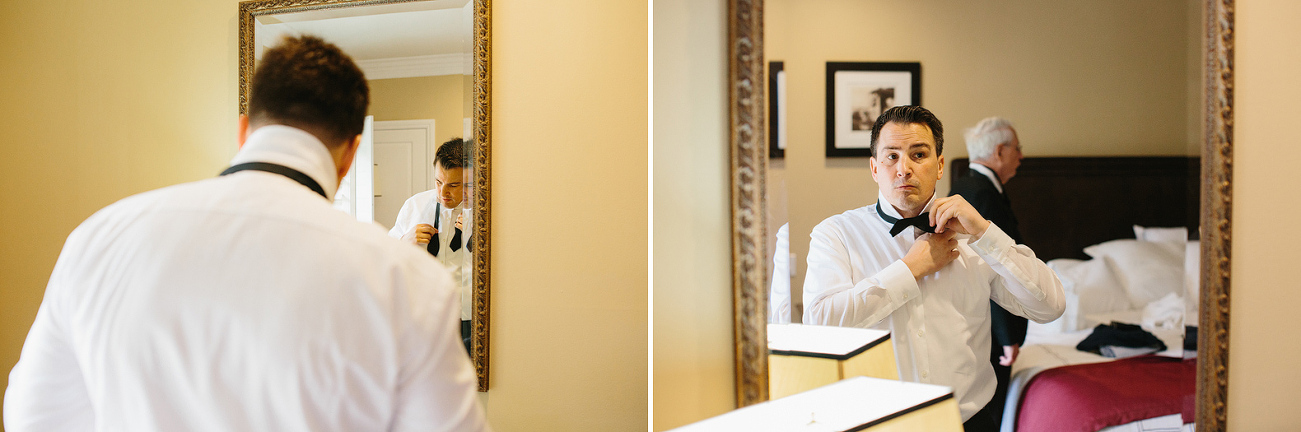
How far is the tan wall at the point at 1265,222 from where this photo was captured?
131 cm

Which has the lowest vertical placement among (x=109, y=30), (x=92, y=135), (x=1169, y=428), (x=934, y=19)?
(x=1169, y=428)

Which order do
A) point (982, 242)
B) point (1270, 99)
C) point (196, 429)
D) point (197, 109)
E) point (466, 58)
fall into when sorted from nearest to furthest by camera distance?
point (196, 429) < point (982, 242) < point (1270, 99) < point (466, 58) < point (197, 109)

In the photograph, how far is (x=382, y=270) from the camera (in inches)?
30.7

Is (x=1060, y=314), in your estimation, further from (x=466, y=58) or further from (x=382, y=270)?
(x=466, y=58)

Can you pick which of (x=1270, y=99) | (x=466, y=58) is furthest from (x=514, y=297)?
(x=1270, y=99)

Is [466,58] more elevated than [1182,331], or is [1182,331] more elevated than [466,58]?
[466,58]

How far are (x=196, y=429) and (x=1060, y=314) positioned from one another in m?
1.42

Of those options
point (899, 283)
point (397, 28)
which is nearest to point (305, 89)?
point (397, 28)

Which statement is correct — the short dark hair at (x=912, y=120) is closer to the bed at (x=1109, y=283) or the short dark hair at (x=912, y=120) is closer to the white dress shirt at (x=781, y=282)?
the bed at (x=1109, y=283)

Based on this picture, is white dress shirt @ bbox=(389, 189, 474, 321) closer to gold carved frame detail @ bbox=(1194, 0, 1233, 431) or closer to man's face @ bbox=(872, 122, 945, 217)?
man's face @ bbox=(872, 122, 945, 217)

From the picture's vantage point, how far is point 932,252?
3.86ft

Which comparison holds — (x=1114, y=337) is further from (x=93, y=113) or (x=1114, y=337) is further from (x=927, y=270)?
(x=93, y=113)

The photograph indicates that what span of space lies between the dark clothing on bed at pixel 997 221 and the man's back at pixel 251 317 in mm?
956

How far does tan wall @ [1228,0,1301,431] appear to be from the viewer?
1.31 metres
